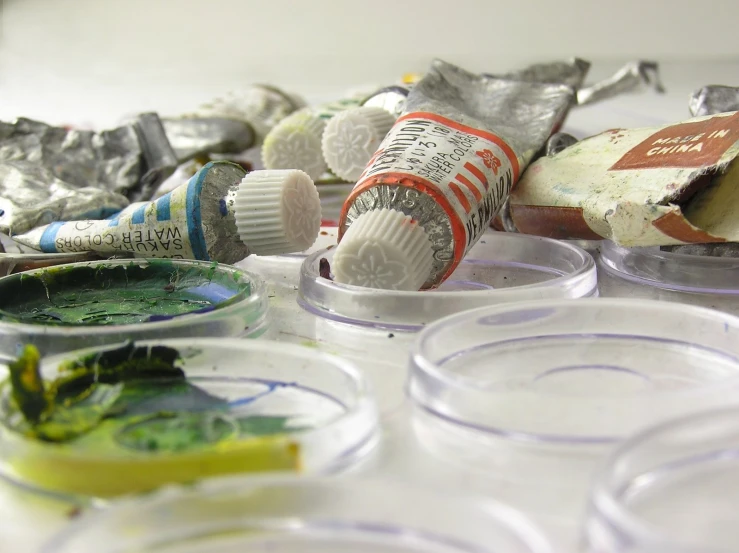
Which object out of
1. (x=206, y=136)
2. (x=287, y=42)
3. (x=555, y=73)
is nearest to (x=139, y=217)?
(x=206, y=136)

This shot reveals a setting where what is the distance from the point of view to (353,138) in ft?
2.54

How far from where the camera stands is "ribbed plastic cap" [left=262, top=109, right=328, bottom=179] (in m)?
0.84

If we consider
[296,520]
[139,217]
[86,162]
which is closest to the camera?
[296,520]

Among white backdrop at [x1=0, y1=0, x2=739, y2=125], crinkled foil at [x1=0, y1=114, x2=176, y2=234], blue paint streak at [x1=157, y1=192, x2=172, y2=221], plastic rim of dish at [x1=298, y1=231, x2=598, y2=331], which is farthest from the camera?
white backdrop at [x1=0, y1=0, x2=739, y2=125]

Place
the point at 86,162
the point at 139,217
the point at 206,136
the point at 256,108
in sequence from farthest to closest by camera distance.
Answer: the point at 256,108
the point at 206,136
the point at 86,162
the point at 139,217

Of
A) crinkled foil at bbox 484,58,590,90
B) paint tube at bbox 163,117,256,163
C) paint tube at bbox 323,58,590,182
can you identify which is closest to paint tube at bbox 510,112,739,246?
paint tube at bbox 323,58,590,182

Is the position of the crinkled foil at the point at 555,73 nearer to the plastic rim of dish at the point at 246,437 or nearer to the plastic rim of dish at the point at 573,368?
the plastic rim of dish at the point at 573,368

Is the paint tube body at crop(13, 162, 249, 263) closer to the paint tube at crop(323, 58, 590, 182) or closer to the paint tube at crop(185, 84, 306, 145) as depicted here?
the paint tube at crop(323, 58, 590, 182)

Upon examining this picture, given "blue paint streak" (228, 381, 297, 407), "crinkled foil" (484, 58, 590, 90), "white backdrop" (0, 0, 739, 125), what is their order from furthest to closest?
"white backdrop" (0, 0, 739, 125) < "crinkled foil" (484, 58, 590, 90) < "blue paint streak" (228, 381, 297, 407)

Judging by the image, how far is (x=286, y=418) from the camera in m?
0.40

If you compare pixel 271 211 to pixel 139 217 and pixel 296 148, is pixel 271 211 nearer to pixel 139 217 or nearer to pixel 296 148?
pixel 139 217

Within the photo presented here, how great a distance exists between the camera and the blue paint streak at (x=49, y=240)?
670mm

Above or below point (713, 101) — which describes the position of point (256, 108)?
below

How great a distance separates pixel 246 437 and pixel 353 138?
0.46 meters
